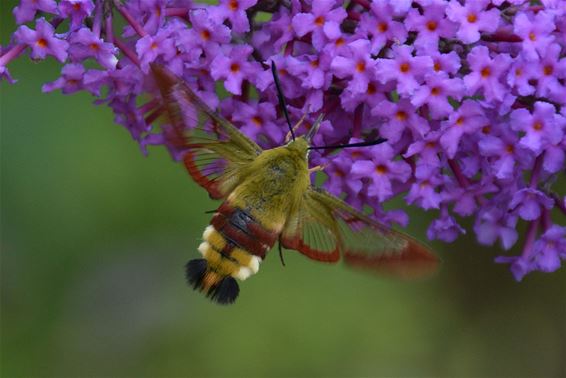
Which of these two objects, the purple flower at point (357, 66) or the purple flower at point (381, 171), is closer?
the purple flower at point (357, 66)

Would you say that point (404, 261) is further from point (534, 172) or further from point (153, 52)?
point (153, 52)

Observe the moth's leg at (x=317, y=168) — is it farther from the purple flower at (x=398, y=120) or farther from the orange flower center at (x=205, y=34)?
the orange flower center at (x=205, y=34)

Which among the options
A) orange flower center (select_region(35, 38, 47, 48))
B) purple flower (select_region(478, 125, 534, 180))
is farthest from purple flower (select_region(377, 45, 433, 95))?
orange flower center (select_region(35, 38, 47, 48))

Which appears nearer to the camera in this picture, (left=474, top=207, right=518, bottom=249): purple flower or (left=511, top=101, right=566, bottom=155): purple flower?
(left=511, top=101, right=566, bottom=155): purple flower

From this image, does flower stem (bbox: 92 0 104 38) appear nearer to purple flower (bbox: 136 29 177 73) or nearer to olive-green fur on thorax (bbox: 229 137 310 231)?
purple flower (bbox: 136 29 177 73)

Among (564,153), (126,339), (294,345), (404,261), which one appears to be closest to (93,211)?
(126,339)

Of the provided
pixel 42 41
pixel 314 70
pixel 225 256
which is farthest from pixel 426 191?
pixel 42 41

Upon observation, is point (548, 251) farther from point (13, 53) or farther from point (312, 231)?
point (13, 53)

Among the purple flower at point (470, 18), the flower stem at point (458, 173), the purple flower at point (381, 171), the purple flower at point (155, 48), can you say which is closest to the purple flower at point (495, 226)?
the flower stem at point (458, 173)
